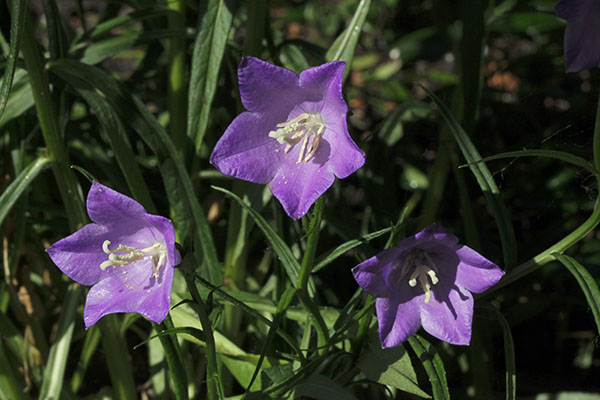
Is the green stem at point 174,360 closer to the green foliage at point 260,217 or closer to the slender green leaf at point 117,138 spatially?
the green foliage at point 260,217

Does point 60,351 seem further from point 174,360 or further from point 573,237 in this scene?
point 573,237

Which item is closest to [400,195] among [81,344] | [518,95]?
[518,95]

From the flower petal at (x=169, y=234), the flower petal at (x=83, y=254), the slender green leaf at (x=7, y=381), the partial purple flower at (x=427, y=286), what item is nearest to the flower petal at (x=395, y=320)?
the partial purple flower at (x=427, y=286)

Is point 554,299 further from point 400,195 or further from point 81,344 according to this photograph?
point 81,344

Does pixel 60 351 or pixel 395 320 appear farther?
pixel 60 351

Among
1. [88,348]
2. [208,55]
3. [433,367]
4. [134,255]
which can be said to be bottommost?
[88,348]

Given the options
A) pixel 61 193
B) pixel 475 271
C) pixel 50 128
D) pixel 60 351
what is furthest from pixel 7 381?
pixel 475 271
